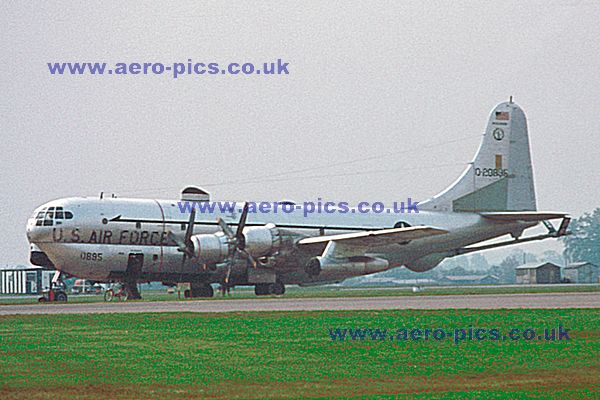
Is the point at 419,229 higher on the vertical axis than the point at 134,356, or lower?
higher

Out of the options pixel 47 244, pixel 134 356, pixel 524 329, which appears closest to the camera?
pixel 134 356

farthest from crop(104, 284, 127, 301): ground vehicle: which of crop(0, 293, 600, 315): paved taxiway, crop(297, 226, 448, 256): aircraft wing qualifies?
crop(0, 293, 600, 315): paved taxiway

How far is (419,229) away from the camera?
187 feet

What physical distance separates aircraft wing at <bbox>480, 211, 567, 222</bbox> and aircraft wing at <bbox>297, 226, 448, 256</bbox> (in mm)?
4728

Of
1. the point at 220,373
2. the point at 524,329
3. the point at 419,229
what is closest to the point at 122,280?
the point at 419,229

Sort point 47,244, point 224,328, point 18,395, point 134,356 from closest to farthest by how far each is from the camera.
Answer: point 18,395
point 134,356
point 224,328
point 47,244

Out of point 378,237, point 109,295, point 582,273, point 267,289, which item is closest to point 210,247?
point 267,289

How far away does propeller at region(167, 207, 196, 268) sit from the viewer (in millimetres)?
55281

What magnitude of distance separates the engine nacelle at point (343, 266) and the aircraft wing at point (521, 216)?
7.58 metres

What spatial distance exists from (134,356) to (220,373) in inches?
121

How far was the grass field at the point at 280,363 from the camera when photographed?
14.8 metres

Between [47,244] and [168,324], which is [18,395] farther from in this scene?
[47,244]

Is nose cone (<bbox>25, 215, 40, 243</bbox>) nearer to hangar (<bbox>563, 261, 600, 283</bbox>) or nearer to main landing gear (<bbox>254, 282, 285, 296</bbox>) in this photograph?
main landing gear (<bbox>254, 282, 285, 296</bbox>)

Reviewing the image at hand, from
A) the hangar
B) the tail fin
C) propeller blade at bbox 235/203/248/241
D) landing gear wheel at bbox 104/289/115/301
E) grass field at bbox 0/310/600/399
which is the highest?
the tail fin
